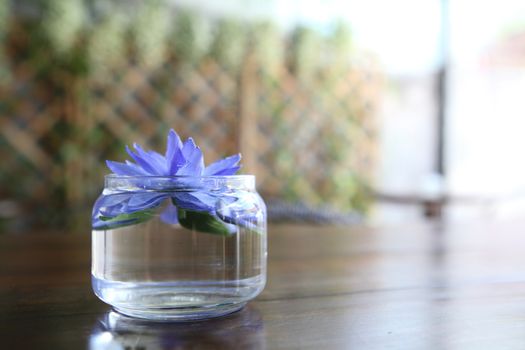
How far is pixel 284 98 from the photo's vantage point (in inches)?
101

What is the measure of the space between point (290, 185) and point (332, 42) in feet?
2.70

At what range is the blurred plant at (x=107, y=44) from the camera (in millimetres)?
2051

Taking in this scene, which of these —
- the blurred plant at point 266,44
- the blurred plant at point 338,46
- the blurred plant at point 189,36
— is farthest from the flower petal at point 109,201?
the blurred plant at point 338,46

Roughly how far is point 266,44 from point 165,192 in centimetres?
222

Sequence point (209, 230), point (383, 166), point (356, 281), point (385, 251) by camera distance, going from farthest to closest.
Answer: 1. point (383, 166)
2. point (385, 251)
3. point (356, 281)
4. point (209, 230)

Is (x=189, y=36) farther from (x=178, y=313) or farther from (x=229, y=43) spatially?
(x=178, y=313)

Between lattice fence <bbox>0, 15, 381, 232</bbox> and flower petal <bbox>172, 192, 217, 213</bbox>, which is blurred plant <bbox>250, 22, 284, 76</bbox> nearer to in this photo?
lattice fence <bbox>0, 15, 381, 232</bbox>

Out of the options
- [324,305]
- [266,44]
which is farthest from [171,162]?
[266,44]

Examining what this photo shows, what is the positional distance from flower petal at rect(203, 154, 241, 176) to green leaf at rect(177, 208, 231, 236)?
0.09ft

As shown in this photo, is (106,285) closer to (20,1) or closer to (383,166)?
(20,1)

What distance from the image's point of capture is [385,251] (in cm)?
62

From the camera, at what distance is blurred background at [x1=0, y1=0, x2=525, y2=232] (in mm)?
2008

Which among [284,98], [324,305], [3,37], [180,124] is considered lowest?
[324,305]

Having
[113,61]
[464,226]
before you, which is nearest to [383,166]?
[113,61]
